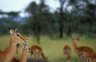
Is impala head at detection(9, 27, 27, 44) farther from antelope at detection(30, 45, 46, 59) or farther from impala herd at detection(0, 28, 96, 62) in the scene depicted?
antelope at detection(30, 45, 46, 59)

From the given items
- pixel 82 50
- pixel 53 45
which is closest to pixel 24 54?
pixel 53 45

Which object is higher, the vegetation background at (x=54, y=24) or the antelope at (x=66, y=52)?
the vegetation background at (x=54, y=24)

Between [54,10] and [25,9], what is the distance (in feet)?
1.04

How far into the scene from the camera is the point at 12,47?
242 centimetres

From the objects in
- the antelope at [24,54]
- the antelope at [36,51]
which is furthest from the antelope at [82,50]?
the antelope at [24,54]

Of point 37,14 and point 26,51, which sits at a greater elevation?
point 37,14

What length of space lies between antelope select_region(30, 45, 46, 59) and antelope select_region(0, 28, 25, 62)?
0.15m

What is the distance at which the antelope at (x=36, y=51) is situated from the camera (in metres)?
2.47

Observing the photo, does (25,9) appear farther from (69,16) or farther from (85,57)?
(85,57)

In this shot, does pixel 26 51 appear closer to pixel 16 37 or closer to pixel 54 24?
pixel 16 37

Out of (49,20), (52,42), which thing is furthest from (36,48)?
(49,20)

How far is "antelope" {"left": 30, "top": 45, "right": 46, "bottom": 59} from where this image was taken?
2.47m

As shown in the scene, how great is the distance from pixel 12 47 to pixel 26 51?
156mm

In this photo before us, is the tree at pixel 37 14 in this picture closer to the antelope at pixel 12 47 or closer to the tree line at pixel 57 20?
the tree line at pixel 57 20
